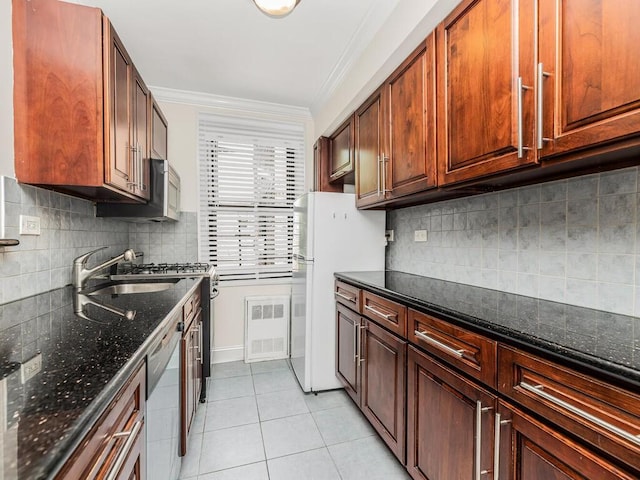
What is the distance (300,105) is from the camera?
3.24 meters

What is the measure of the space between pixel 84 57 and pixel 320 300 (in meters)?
1.99

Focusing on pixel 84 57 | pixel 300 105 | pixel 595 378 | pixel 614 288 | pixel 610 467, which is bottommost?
pixel 610 467

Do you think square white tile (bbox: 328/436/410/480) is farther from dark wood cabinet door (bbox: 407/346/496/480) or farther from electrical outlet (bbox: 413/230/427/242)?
electrical outlet (bbox: 413/230/427/242)

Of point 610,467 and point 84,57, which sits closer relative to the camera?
point 610,467

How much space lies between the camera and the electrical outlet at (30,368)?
0.68 m

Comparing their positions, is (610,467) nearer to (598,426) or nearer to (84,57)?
(598,426)

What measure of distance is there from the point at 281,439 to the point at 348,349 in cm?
70

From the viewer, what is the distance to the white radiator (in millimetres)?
3109

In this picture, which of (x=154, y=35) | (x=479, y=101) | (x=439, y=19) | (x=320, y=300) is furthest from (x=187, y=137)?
(x=479, y=101)

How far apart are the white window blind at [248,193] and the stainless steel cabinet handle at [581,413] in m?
2.60

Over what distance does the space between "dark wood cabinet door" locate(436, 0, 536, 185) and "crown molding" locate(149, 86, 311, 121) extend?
2025mm

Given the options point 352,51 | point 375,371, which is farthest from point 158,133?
point 375,371

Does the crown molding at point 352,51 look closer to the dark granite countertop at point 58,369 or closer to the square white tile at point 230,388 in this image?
the dark granite countertop at point 58,369

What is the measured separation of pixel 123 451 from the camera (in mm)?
755
